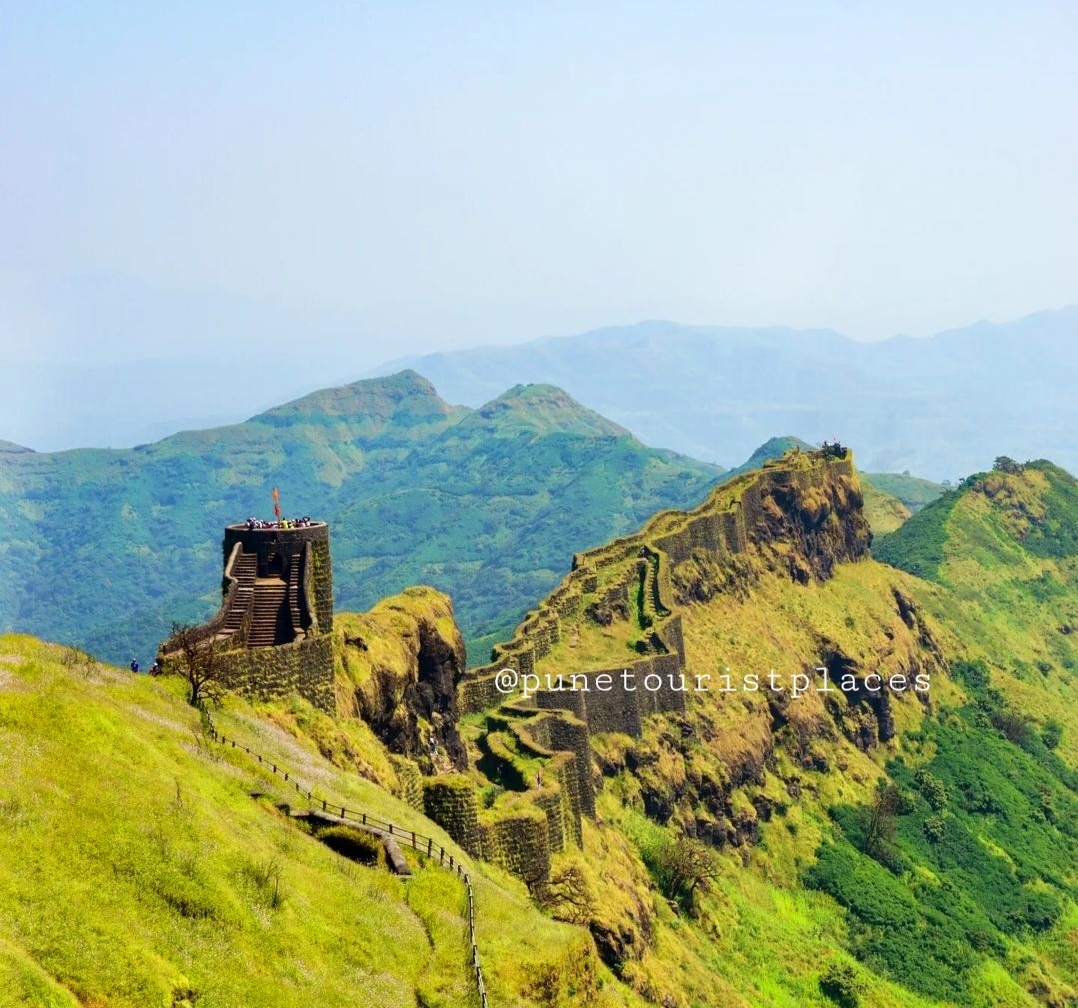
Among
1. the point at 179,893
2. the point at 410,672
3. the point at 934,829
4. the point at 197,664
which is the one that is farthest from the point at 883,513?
the point at 179,893

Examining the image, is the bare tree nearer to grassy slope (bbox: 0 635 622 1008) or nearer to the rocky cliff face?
grassy slope (bbox: 0 635 622 1008)

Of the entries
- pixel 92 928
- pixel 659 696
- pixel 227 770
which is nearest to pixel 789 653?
pixel 659 696

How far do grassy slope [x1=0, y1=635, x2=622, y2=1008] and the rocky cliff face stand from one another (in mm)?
11513

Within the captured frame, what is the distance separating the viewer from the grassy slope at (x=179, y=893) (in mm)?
16438

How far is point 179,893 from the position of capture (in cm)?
1847

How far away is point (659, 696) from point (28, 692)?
44014 mm

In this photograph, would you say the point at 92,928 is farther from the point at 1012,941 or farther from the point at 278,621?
the point at 1012,941

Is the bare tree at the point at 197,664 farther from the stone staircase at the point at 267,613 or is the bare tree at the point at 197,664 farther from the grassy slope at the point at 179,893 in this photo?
the grassy slope at the point at 179,893

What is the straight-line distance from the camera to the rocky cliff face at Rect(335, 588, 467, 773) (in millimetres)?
38219

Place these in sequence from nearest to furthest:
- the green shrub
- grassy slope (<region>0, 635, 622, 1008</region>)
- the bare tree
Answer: grassy slope (<region>0, 635, 622, 1008</region>) < the bare tree < the green shrub

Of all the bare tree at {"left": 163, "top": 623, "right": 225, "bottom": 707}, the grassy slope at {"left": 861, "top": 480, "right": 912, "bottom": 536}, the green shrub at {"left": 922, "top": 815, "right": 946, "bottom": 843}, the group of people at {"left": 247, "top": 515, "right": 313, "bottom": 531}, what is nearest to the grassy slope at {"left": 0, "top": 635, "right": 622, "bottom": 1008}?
the bare tree at {"left": 163, "top": 623, "right": 225, "bottom": 707}

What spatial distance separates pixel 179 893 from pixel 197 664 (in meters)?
Result: 11.6

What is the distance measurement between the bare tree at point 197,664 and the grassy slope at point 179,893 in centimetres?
222

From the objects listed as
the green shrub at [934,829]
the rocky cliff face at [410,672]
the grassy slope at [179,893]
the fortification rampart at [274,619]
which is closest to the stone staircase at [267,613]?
the fortification rampart at [274,619]
